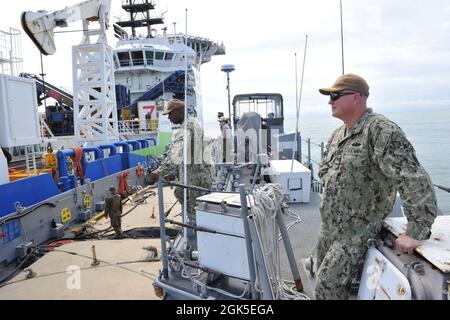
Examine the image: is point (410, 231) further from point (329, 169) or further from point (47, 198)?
point (47, 198)

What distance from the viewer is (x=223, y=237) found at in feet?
8.66

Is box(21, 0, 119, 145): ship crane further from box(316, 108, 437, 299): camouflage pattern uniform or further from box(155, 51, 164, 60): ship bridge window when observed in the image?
box(155, 51, 164, 60): ship bridge window

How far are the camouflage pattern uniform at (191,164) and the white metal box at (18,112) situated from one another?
2968 mm

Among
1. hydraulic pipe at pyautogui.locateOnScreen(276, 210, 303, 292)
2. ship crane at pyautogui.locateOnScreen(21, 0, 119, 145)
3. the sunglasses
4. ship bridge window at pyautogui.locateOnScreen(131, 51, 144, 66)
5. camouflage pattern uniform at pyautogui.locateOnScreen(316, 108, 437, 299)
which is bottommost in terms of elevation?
hydraulic pipe at pyautogui.locateOnScreen(276, 210, 303, 292)

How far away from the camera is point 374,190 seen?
209cm

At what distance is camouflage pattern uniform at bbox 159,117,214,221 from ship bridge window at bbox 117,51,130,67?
77.3ft

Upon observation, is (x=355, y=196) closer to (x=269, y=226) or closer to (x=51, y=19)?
(x=269, y=226)

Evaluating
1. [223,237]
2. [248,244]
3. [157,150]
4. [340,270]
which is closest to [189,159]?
[223,237]

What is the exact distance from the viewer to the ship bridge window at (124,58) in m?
25.8

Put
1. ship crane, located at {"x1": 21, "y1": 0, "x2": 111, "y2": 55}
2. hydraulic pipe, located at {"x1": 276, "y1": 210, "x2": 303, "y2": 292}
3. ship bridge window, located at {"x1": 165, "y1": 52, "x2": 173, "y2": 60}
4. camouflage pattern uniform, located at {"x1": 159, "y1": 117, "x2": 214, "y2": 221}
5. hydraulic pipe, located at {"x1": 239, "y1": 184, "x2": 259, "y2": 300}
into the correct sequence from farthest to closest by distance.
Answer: ship bridge window, located at {"x1": 165, "y1": 52, "x2": 173, "y2": 60} < ship crane, located at {"x1": 21, "y1": 0, "x2": 111, "y2": 55} < camouflage pattern uniform, located at {"x1": 159, "y1": 117, "x2": 214, "y2": 221} < hydraulic pipe, located at {"x1": 276, "y1": 210, "x2": 303, "y2": 292} < hydraulic pipe, located at {"x1": 239, "y1": 184, "x2": 259, "y2": 300}

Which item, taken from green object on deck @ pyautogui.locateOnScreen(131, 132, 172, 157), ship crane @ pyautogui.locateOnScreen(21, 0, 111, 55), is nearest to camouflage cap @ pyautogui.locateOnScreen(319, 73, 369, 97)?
green object on deck @ pyautogui.locateOnScreen(131, 132, 172, 157)

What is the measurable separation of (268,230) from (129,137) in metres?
17.8

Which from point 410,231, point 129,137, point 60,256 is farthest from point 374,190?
point 129,137

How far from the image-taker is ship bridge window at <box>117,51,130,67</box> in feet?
84.6
